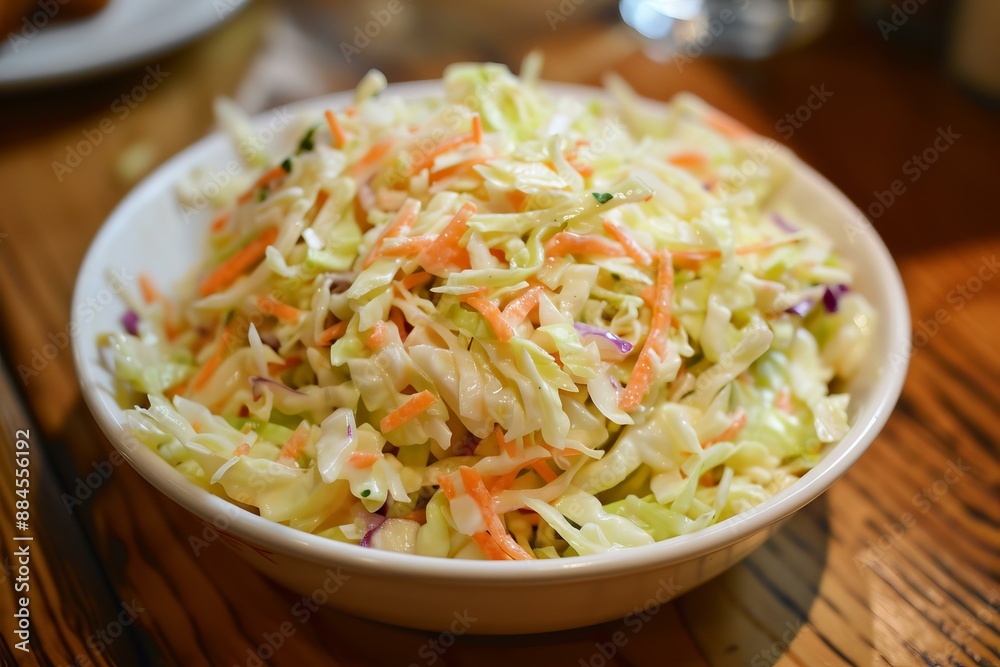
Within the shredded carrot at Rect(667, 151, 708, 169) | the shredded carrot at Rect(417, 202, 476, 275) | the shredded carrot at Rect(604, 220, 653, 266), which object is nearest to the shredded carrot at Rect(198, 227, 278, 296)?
the shredded carrot at Rect(417, 202, 476, 275)

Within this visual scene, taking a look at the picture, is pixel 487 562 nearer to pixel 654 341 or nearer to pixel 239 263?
pixel 654 341

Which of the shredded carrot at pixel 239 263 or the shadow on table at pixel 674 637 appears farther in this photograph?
the shredded carrot at pixel 239 263

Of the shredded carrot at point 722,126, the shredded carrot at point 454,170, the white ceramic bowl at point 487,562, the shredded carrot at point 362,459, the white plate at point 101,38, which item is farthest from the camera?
the white plate at point 101,38

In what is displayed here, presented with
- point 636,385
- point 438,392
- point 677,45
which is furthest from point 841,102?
point 438,392

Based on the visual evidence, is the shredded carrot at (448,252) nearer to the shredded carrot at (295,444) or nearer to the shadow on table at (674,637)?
the shredded carrot at (295,444)

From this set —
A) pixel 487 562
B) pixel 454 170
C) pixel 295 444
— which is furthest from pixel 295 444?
pixel 454 170

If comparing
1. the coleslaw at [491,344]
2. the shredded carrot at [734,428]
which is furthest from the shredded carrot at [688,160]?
the shredded carrot at [734,428]

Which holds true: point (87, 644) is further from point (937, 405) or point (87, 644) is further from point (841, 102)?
point (841, 102)

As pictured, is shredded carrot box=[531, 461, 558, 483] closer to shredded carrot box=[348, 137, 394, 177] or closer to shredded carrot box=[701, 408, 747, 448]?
shredded carrot box=[701, 408, 747, 448]
